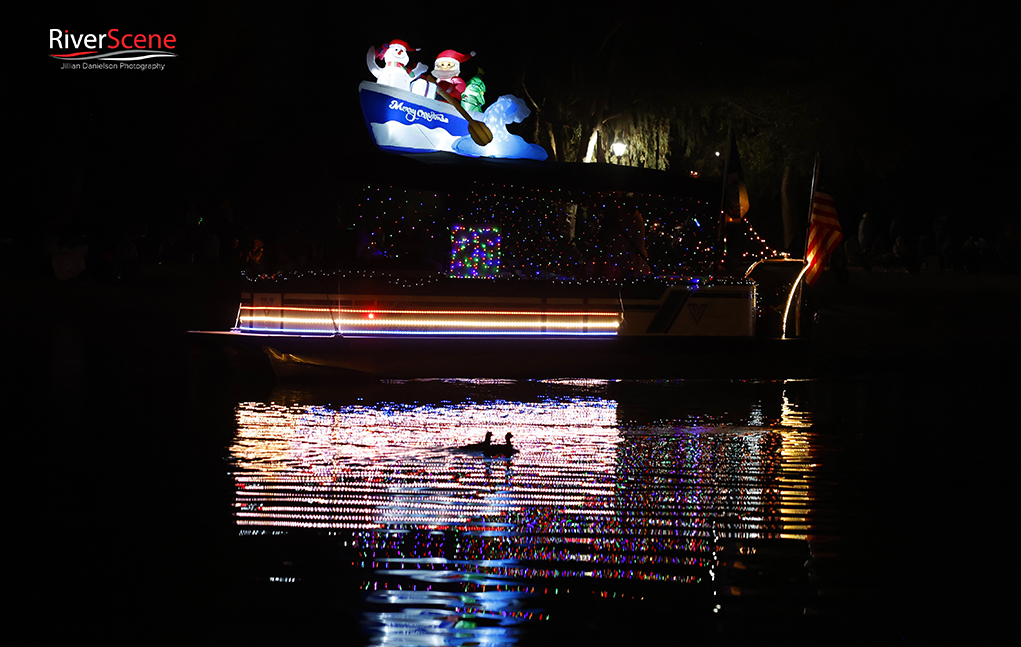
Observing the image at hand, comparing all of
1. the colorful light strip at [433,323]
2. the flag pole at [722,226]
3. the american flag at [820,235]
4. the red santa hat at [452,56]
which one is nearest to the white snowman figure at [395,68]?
the red santa hat at [452,56]

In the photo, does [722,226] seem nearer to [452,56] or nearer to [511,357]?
[511,357]

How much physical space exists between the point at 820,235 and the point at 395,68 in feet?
23.5

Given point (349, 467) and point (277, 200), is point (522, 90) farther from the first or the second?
point (349, 467)

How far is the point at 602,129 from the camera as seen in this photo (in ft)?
92.9

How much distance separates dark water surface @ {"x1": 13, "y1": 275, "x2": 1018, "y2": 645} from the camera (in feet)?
15.4

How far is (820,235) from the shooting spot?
13453 millimetres

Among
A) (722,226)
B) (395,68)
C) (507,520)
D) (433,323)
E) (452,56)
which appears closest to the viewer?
(507,520)

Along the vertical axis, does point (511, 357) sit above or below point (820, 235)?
below

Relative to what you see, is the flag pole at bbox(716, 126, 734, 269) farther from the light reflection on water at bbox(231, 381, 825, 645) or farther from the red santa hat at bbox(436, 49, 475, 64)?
the red santa hat at bbox(436, 49, 475, 64)
